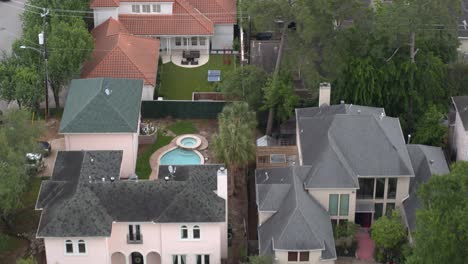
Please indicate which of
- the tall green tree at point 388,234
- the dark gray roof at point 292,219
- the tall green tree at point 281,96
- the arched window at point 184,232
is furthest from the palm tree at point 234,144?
the tall green tree at point 388,234

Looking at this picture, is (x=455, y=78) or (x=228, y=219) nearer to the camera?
(x=228, y=219)

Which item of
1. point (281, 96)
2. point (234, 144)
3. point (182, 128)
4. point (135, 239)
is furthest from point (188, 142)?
point (135, 239)

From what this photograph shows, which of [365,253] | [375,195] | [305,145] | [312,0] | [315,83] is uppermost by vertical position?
[312,0]

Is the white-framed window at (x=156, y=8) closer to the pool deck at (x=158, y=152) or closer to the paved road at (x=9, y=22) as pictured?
the paved road at (x=9, y=22)

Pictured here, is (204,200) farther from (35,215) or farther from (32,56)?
(32,56)

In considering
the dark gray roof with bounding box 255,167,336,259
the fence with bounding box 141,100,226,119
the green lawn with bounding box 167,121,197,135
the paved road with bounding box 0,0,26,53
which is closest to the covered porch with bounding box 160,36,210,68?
the fence with bounding box 141,100,226,119

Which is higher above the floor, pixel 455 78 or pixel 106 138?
pixel 455 78

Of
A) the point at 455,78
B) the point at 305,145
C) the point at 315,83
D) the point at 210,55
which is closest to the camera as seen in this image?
the point at 305,145

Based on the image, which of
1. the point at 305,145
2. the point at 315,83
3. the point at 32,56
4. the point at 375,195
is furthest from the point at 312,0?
the point at 32,56

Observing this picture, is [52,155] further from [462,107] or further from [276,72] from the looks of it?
[462,107]

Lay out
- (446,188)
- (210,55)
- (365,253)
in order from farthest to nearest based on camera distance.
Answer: (210,55) < (365,253) < (446,188)
